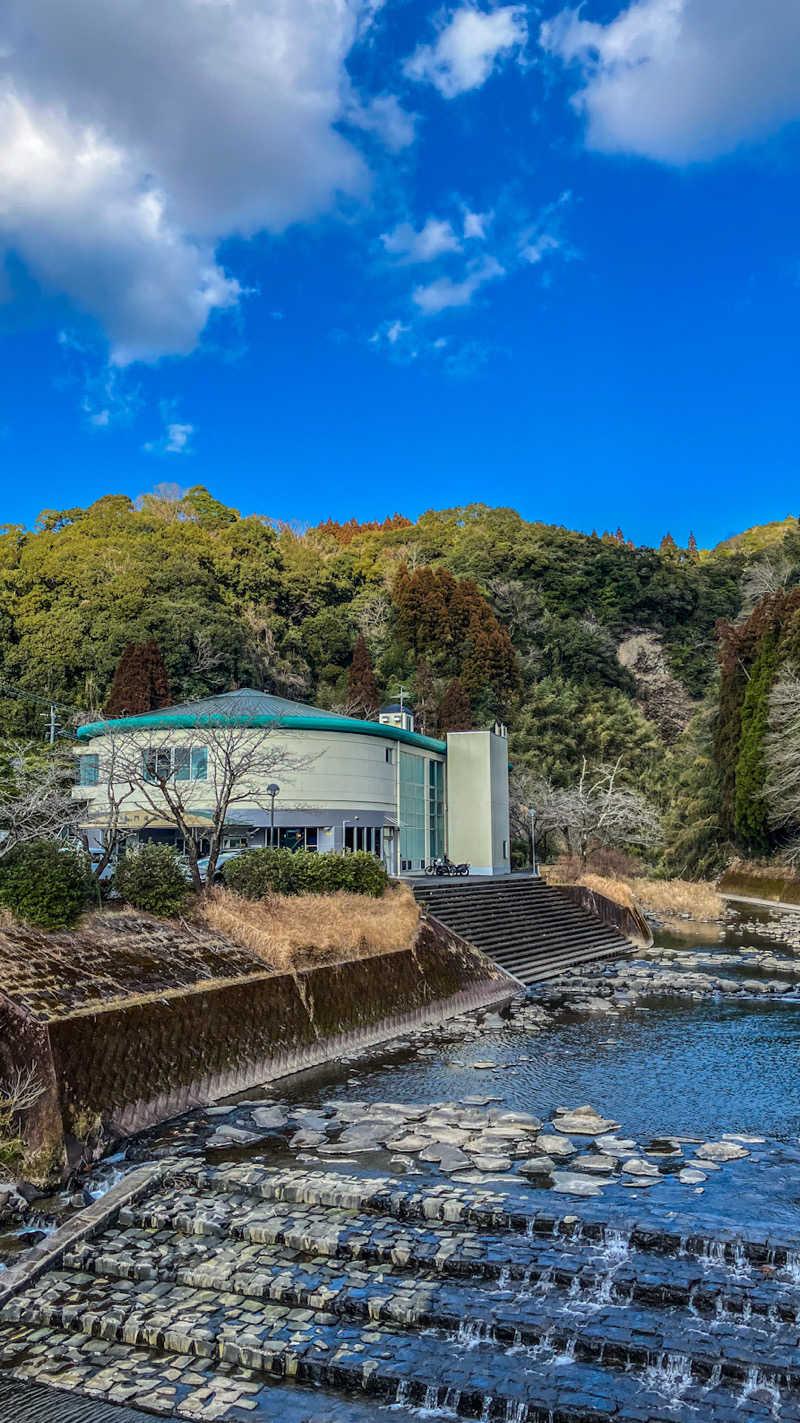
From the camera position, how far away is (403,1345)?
22.7 ft

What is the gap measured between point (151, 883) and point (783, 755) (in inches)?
1191

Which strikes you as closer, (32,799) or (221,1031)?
(221,1031)

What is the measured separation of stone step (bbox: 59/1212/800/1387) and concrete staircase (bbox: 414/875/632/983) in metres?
14.7

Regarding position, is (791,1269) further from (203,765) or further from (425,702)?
(425,702)

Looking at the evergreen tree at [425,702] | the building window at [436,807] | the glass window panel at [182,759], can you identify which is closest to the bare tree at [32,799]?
the glass window panel at [182,759]

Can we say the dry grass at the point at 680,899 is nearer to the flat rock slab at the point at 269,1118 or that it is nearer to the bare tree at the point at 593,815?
the bare tree at the point at 593,815

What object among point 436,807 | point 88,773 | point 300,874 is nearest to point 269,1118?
point 300,874

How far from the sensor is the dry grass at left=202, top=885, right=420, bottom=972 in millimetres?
16453

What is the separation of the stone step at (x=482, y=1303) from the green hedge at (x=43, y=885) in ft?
19.2

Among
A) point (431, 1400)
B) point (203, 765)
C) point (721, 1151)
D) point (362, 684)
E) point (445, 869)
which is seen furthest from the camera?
point (362, 684)

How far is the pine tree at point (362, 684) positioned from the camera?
52.4 meters

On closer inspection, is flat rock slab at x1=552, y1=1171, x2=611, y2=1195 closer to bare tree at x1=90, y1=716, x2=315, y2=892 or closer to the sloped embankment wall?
the sloped embankment wall

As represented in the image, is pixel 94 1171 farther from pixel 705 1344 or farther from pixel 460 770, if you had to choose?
pixel 460 770

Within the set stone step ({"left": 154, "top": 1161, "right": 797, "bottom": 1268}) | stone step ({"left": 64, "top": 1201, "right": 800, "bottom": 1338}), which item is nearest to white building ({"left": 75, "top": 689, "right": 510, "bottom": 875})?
stone step ({"left": 154, "top": 1161, "right": 797, "bottom": 1268})
